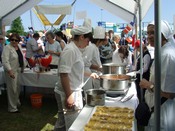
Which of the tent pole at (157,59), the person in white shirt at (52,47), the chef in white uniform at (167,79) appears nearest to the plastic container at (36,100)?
the person in white shirt at (52,47)

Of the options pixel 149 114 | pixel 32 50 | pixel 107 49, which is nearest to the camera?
pixel 149 114

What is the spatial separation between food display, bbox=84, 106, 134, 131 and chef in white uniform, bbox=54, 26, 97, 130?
0.80 ft

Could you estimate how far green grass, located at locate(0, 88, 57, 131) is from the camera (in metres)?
2.75

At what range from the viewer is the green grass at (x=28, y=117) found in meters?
2.75

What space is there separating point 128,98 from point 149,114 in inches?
13.0

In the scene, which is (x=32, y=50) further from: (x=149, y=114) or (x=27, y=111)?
(x=149, y=114)

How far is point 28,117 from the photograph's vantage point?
3.04m

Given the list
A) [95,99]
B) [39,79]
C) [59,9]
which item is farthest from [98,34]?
[59,9]

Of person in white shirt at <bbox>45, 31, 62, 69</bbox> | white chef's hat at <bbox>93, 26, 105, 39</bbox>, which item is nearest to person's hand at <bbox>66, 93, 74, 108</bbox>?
white chef's hat at <bbox>93, 26, 105, 39</bbox>

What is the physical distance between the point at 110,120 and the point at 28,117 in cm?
205

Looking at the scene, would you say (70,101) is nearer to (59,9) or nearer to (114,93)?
(114,93)

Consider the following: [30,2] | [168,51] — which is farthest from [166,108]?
[30,2]

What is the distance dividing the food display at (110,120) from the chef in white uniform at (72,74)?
0.24 m

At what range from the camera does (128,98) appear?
1.72m
